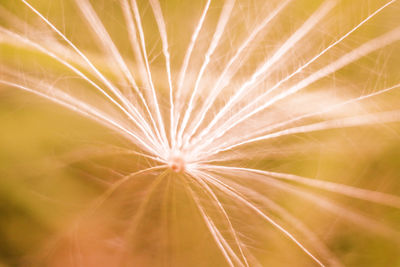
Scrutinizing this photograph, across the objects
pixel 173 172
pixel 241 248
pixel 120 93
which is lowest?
pixel 241 248

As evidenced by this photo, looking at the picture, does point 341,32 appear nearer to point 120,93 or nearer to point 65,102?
point 120,93

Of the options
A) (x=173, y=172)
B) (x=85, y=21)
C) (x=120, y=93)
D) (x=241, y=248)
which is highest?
(x=85, y=21)

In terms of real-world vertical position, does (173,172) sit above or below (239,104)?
below

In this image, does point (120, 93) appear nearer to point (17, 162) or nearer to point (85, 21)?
point (85, 21)

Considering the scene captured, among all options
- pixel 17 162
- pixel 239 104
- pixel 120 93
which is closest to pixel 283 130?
pixel 239 104

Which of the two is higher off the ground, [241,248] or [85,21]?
[85,21]


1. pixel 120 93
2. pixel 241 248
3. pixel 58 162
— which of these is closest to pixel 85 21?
pixel 120 93
